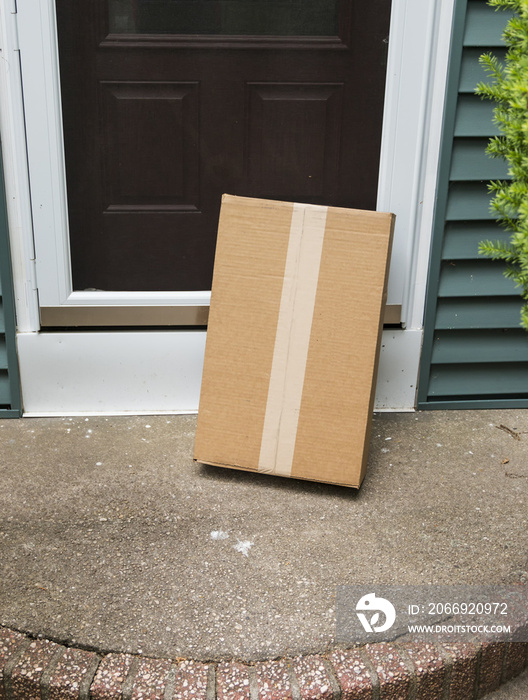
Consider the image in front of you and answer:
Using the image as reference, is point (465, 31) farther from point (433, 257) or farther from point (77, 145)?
point (77, 145)

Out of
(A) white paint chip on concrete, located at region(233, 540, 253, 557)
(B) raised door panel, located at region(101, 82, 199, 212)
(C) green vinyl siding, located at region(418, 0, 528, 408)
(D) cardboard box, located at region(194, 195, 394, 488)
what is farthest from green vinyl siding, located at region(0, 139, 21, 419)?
(C) green vinyl siding, located at region(418, 0, 528, 408)

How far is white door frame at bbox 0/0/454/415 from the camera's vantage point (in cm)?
231

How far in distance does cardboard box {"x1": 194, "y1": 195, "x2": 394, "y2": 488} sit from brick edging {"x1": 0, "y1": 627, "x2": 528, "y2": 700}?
675 mm

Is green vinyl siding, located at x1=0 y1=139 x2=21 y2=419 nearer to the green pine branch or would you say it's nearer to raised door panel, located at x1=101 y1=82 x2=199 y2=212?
raised door panel, located at x1=101 y1=82 x2=199 y2=212

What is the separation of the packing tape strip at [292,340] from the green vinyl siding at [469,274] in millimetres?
606

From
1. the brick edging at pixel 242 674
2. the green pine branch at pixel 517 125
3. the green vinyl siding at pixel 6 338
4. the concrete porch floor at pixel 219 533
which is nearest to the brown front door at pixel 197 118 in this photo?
the green vinyl siding at pixel 6 338

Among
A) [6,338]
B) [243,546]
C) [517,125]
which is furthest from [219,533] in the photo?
[517,125]

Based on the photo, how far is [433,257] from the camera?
102 inches

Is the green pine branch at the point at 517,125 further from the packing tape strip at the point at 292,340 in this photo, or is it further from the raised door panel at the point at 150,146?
the raised door panel at the point at 150,146

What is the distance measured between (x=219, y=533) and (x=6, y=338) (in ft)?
3.81

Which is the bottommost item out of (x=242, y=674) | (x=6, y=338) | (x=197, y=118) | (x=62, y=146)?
(x=242, y=674)

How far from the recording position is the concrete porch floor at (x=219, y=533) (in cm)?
168

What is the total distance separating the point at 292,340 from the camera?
226cm

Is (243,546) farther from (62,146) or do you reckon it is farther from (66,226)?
(62,146)
